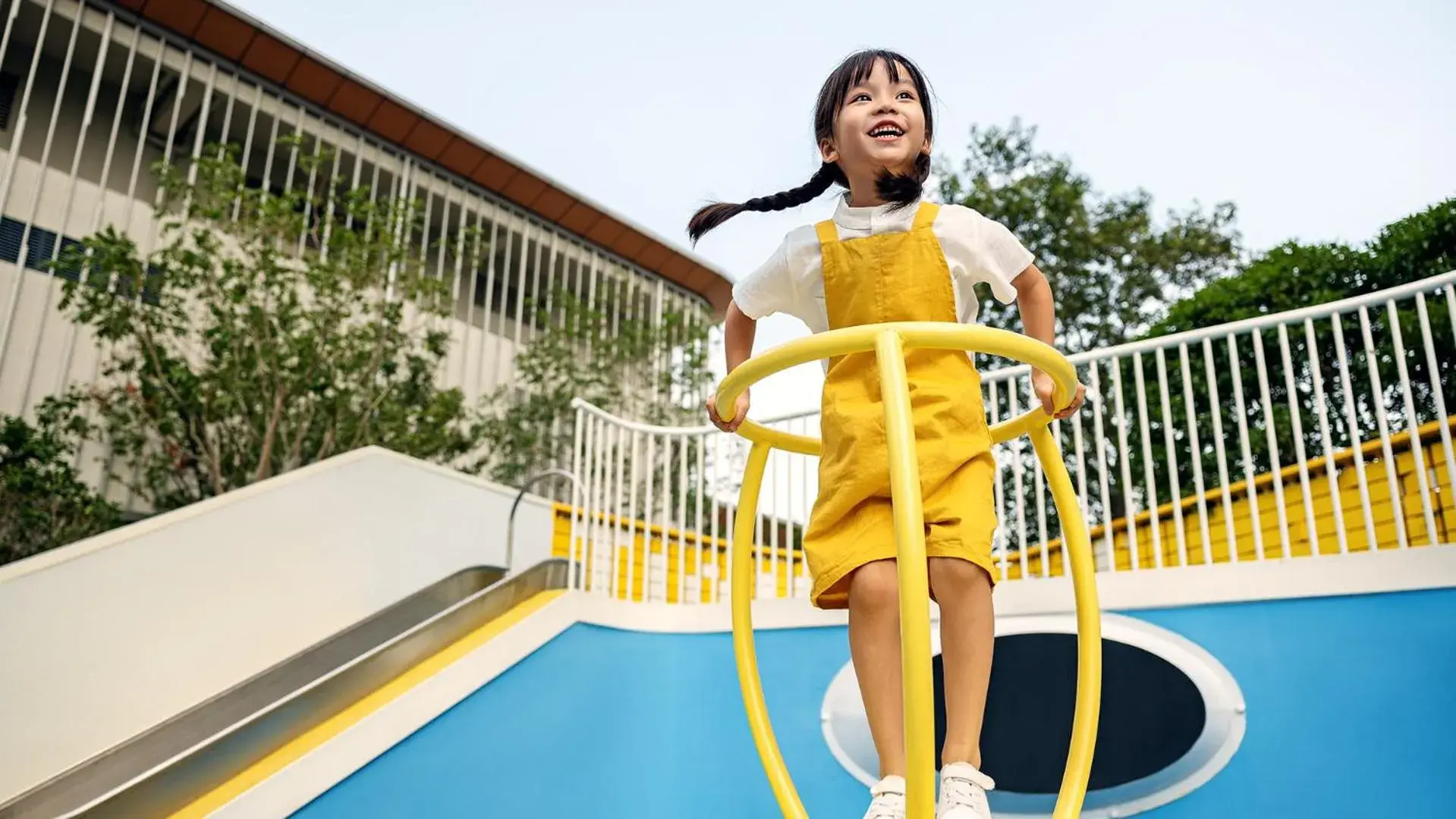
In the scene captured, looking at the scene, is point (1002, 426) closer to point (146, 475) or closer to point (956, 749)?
point (956, 749)

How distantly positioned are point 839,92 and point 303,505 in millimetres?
3774

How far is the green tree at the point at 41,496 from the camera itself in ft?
19.4

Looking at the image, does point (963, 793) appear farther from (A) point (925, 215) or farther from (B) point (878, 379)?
(A) point (925, 215)

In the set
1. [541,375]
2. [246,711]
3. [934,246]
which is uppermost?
[541,375]

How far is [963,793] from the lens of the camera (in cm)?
136

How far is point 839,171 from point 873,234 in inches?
10.4

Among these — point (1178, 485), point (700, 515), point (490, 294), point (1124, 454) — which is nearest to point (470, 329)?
point (490, 294)

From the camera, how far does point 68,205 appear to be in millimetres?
7543

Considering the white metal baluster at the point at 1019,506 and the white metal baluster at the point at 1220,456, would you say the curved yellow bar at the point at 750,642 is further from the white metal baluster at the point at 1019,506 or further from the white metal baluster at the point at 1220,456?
the white metal baluster at the point at 1220,456

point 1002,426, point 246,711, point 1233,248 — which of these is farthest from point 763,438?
point 1233,248

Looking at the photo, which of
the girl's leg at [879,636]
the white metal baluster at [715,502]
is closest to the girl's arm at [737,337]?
the girl's leg at [879,636]

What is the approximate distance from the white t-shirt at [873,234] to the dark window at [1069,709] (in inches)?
82.6

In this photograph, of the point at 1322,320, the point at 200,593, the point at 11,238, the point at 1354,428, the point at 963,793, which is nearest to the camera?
the point at 963,793

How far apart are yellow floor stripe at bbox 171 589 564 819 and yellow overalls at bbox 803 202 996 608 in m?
2.42
